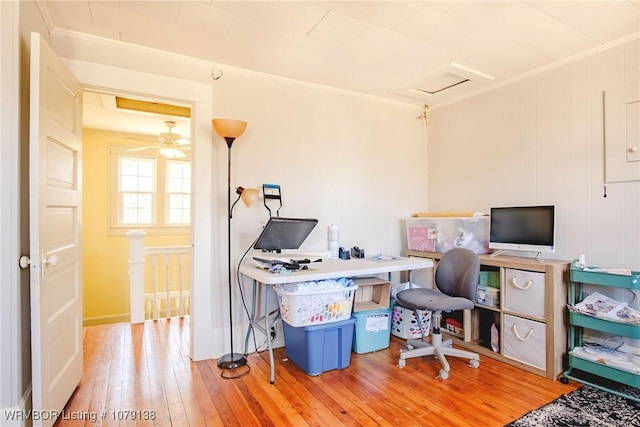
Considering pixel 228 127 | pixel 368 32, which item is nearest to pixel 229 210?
pixel 228 127

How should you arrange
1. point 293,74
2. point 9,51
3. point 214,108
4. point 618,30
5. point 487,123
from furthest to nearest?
point 487,123
point 293,74
point 214,108
point 618,30
point 9,51

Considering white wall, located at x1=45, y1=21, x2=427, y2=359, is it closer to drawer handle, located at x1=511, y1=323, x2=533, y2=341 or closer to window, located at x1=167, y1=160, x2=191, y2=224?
drawer handle, located at x1=511, y1=323, x2=533, y2=341

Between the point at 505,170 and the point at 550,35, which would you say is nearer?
the point at 550,35

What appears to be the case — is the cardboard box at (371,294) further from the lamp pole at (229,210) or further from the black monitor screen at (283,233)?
the lamp pole at (229,210)

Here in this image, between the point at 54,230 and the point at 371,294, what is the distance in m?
2.46

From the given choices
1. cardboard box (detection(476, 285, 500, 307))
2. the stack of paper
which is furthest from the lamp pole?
the stack of paper

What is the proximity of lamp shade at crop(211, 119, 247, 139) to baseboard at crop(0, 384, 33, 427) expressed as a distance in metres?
1.93

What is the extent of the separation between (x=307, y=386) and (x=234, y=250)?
3.98 feet

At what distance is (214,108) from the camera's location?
294 centimetres

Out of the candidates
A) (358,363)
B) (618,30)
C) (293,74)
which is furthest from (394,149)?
(358,363)

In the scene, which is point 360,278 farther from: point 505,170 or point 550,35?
point 550,35

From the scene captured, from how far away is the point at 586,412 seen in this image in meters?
2.11

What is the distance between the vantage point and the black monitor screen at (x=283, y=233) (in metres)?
2.68

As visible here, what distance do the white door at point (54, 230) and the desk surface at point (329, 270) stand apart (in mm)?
1121
